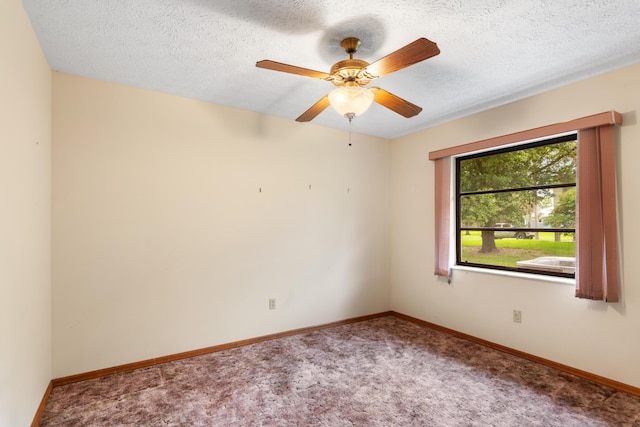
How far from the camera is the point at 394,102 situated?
2348 millimetres

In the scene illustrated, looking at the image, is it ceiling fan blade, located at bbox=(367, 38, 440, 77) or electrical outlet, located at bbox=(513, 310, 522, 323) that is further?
electrical outlet, located at bbox=(513, 310, 522, 323)

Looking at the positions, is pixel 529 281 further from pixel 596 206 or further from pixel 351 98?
pixel 351 98

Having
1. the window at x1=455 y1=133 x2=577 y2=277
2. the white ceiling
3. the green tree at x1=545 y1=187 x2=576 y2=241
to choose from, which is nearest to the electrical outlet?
the window at x1=455 y1=133 x2=577 y2=277

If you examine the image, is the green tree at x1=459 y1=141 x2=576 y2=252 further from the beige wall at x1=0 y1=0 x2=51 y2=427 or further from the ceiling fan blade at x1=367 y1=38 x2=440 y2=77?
the beige wall at x1=0 y1=0 x2=51 y2=427

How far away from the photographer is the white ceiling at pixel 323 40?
183 centimetres

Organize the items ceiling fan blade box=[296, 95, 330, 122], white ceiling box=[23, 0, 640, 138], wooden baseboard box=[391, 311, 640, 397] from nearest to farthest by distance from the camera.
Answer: white ceiling box=[23, 0, 640, 138] → ceiling fan blade box=[296, 95, 330, 122] → wooden baseboard box=[391, 311, 640, 397]

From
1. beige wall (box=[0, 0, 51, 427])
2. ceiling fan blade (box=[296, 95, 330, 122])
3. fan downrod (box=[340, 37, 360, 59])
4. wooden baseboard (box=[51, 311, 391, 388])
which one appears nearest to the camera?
beige wall (box=[0, 0, 51, 427])

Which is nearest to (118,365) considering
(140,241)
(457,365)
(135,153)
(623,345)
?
(140,241)

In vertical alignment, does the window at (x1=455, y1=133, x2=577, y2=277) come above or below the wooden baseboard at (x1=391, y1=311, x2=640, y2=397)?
above

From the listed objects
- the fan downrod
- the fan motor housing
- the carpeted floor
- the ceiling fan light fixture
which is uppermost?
the fan downrod

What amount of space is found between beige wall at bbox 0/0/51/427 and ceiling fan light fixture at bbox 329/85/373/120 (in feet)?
5.58

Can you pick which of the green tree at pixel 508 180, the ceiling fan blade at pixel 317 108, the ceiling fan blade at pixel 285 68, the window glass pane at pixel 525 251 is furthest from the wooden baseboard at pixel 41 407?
the green tree at pixel 508 180

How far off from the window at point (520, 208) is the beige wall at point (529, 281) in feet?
0.78

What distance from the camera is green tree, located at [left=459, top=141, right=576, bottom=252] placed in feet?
9.98
